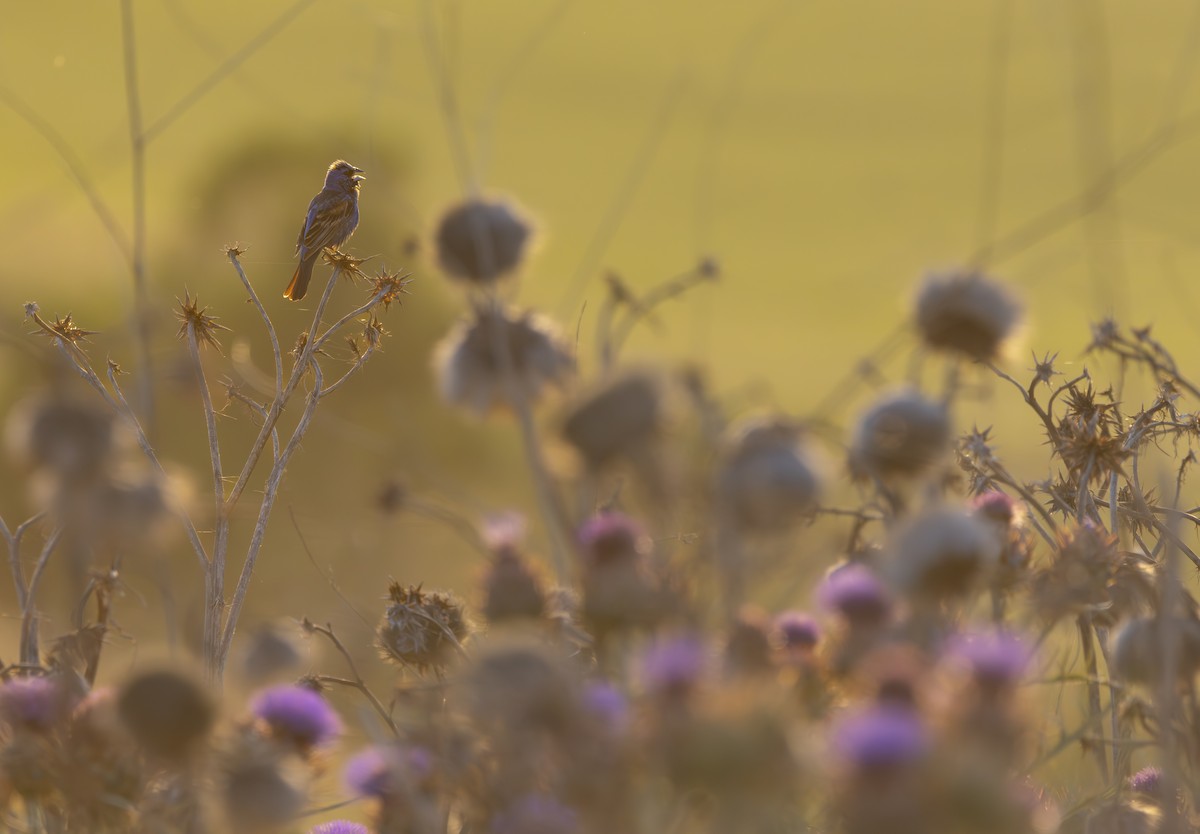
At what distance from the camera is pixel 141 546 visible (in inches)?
62.1

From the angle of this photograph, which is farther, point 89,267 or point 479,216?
point 89,267

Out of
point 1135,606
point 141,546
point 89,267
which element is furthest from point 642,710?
point 89,267

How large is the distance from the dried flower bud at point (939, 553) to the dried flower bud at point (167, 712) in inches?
29.8

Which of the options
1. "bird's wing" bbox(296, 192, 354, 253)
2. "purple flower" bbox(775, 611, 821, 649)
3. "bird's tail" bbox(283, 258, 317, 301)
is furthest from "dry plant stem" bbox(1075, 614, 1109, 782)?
"bird's tail" bbox(283, 258, 317, 301)

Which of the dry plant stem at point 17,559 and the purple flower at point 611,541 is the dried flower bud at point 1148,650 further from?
the dry plant stem at point 17,559

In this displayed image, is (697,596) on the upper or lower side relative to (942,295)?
lower

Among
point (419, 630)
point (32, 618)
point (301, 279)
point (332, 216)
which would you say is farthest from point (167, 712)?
point (301, 279)

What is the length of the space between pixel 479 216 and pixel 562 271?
3267 centimetres

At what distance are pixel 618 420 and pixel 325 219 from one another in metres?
4.58

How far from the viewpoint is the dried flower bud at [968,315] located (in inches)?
62.8

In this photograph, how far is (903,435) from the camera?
1508 mm

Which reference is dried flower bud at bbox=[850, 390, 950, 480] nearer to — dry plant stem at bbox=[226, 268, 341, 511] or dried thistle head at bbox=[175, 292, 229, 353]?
dry plant stem at bbox=[226, 268, 341, 511]

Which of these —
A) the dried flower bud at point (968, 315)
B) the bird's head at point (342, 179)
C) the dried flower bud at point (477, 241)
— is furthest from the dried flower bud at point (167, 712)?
the bird's head at point (342, 179)

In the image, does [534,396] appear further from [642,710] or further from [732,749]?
[732,749]
